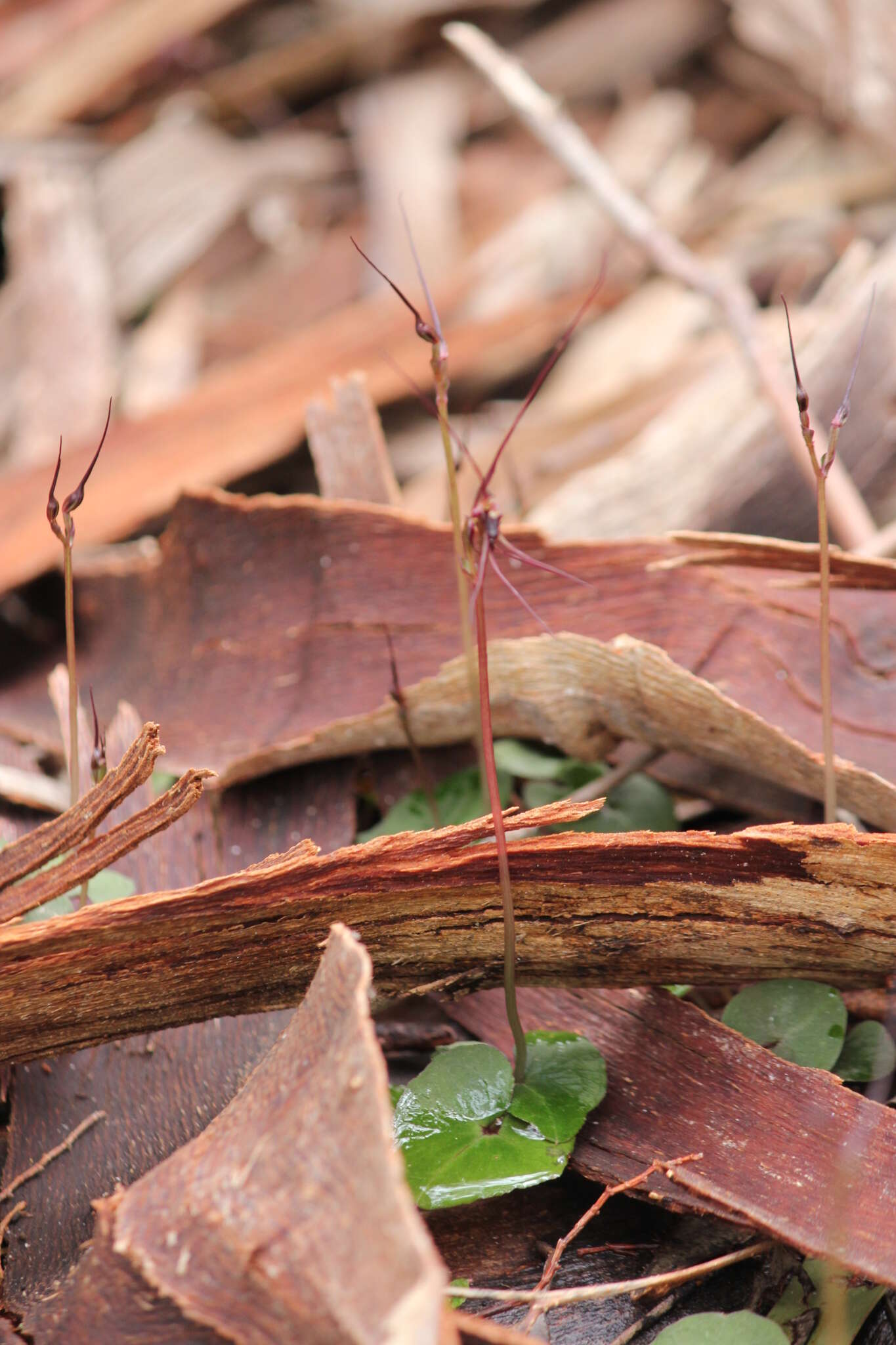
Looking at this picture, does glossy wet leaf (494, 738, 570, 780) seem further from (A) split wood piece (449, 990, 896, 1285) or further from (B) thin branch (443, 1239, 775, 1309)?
(B) thin branch (443, 1239, 775, 1309)

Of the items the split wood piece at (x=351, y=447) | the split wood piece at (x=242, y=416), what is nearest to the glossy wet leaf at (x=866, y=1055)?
the split wood piece at (x=351, y=447)

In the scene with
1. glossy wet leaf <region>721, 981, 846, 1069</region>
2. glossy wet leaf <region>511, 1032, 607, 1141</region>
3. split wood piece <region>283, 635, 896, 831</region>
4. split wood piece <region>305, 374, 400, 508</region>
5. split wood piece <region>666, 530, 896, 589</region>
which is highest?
split wood piece <region>305, 374, 400, 508</region>

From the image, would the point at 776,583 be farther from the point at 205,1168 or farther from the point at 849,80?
the point at 849,80

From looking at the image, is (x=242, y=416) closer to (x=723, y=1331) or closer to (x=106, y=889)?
(x=106, y=889)

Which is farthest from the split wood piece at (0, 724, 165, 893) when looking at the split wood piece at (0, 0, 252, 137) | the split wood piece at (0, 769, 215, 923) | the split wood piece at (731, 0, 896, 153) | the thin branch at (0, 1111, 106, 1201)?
the split wood piece at (0, 0, 252, 137)

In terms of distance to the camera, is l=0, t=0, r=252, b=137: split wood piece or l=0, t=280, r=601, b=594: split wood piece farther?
l=0, t=0, r=252, b=137: split wood piece

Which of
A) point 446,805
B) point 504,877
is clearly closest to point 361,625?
point 446,805

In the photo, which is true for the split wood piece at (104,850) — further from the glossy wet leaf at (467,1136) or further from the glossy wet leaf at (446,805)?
the glossy wet leaf at (446,805)

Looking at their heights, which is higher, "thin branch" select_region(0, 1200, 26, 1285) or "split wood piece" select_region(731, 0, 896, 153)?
"split wood piece" select_region(731, 0, 896, 153)
